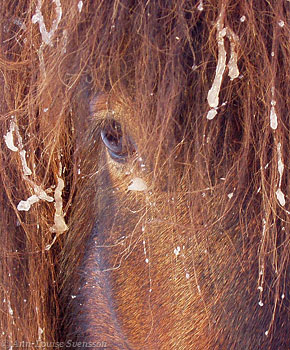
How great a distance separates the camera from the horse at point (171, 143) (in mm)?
487

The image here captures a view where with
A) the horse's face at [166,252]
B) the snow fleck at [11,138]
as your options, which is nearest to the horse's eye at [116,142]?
the horse's face at [166,252]

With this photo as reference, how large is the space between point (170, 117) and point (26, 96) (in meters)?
0.18

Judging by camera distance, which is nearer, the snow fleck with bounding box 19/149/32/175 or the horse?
the horse

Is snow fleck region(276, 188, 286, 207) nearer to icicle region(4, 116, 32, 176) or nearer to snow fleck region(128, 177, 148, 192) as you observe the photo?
snow fleck region(128, 177, 148, 192)

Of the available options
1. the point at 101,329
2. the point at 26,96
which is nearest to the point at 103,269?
the point at 101,329

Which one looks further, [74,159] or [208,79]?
[74,159]

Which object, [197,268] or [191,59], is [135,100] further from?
[197,268]

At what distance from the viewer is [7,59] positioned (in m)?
0.59

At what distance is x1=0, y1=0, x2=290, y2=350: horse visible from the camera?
49 cm

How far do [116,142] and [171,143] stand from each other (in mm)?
79

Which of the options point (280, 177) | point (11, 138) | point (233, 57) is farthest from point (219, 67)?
point (11, 138)

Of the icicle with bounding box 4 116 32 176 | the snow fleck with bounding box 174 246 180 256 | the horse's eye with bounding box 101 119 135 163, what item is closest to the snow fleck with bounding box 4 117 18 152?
the icicle with bounding box 4 116 32 176

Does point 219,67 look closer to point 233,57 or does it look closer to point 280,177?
point 233,57

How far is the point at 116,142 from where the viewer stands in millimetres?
575
